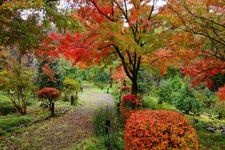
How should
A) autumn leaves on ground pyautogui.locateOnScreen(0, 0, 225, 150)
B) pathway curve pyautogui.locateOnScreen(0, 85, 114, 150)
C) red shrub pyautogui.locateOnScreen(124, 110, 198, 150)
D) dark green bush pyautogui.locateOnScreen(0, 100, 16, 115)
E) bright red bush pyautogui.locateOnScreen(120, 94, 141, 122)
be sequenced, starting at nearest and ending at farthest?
red shrub pyautogui.locateOnScreen(124, 110, 198, 150) → autumn leaves on ground pyautogui.locateOnScreen(0, 0, 225, 150) → pathway curve pyautogui.locateOnScreen(0, 85, 114, 150) → bright red bush pyautogui.locateOnScreen(120, 94, 141, 122) → dark green bush pyautogui.locateOnScreen(0, 100, 16, 115)

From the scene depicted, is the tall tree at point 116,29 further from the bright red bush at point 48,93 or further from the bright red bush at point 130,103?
the bright red bush at point 48,93

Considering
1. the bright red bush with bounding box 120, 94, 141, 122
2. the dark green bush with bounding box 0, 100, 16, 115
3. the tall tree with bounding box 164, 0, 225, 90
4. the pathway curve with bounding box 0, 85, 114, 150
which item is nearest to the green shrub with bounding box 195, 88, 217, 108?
the bright red bush with bounding box 120, 94, 141, 122

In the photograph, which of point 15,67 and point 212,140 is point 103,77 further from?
point 212,140

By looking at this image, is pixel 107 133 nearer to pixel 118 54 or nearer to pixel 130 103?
pixel 130 103

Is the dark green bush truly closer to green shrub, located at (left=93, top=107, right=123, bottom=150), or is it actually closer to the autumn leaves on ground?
the autumn leaves on ground

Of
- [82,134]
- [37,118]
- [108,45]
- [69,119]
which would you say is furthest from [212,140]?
[37,118]

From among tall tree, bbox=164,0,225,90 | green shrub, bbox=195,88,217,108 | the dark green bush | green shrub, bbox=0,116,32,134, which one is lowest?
green shrub, bbox=0,116,32,134

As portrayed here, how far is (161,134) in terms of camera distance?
653cm

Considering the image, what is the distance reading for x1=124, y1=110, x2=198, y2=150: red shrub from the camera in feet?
21.3

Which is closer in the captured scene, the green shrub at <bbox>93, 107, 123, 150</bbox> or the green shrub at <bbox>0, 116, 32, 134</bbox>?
the green shrub at <bbox>93, 107, 123, 150</bbox>

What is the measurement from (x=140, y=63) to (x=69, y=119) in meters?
4.65

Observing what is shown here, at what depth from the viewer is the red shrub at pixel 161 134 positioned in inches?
256

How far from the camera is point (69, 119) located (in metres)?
15.9

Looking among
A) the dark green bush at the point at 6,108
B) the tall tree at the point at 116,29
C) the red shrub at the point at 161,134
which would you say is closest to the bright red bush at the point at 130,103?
the tall tree at the point at 116,29
